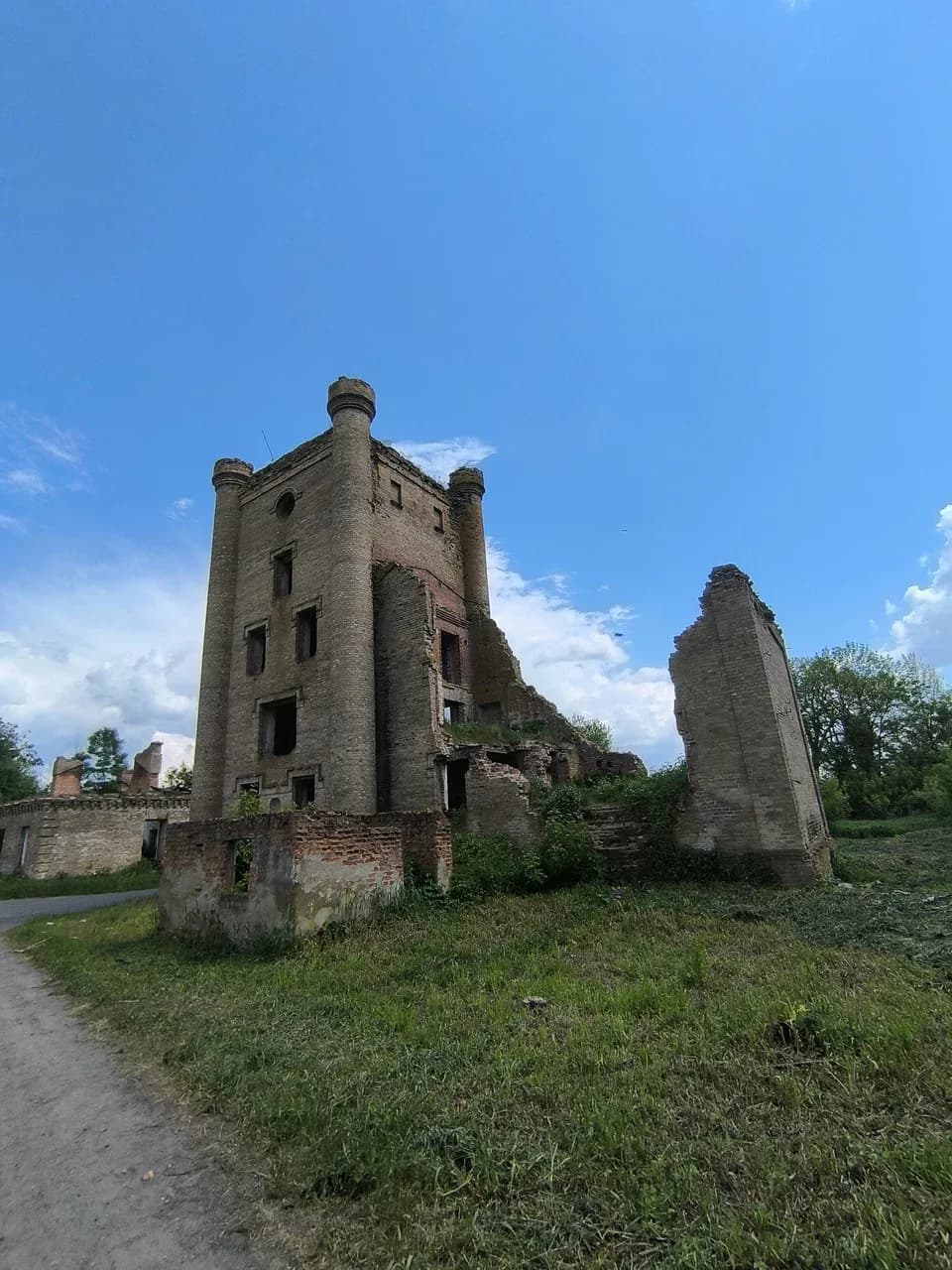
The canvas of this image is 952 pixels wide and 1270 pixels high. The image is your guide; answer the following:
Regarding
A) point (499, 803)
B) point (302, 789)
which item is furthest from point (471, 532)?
point (499, 803)

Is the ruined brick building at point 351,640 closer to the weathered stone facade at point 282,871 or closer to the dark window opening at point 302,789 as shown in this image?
the dark window opening at point 302,789

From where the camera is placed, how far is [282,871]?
8609 mm

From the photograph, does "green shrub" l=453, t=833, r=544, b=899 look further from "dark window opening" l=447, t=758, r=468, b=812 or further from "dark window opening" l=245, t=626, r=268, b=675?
"dark window opening" l=245, t=626, r=268, b=675

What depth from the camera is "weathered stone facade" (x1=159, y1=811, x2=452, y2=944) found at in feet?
28.2

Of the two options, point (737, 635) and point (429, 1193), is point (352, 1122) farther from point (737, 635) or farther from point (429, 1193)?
point (737, 635)

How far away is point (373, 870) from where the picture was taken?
32.2 ft

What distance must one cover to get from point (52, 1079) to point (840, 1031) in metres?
5.91

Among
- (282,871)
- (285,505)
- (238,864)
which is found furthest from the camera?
(285,505)

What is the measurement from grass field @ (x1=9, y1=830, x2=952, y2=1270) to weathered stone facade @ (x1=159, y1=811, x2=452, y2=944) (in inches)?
26.9

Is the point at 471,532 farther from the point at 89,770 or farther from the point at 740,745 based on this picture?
the point at 89,770

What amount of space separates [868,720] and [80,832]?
A: 43583mm

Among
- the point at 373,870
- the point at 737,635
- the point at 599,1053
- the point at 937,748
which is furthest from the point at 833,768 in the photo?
the point at 599,1053

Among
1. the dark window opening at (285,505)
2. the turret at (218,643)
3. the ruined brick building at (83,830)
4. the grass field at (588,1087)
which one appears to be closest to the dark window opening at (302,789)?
the turret at (218,643)

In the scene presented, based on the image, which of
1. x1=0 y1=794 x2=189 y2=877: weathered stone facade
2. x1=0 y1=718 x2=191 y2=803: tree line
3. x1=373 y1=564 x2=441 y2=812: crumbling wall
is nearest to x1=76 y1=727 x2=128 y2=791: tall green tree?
x1=0 y1=718 x2=191 y2=803: tree line
